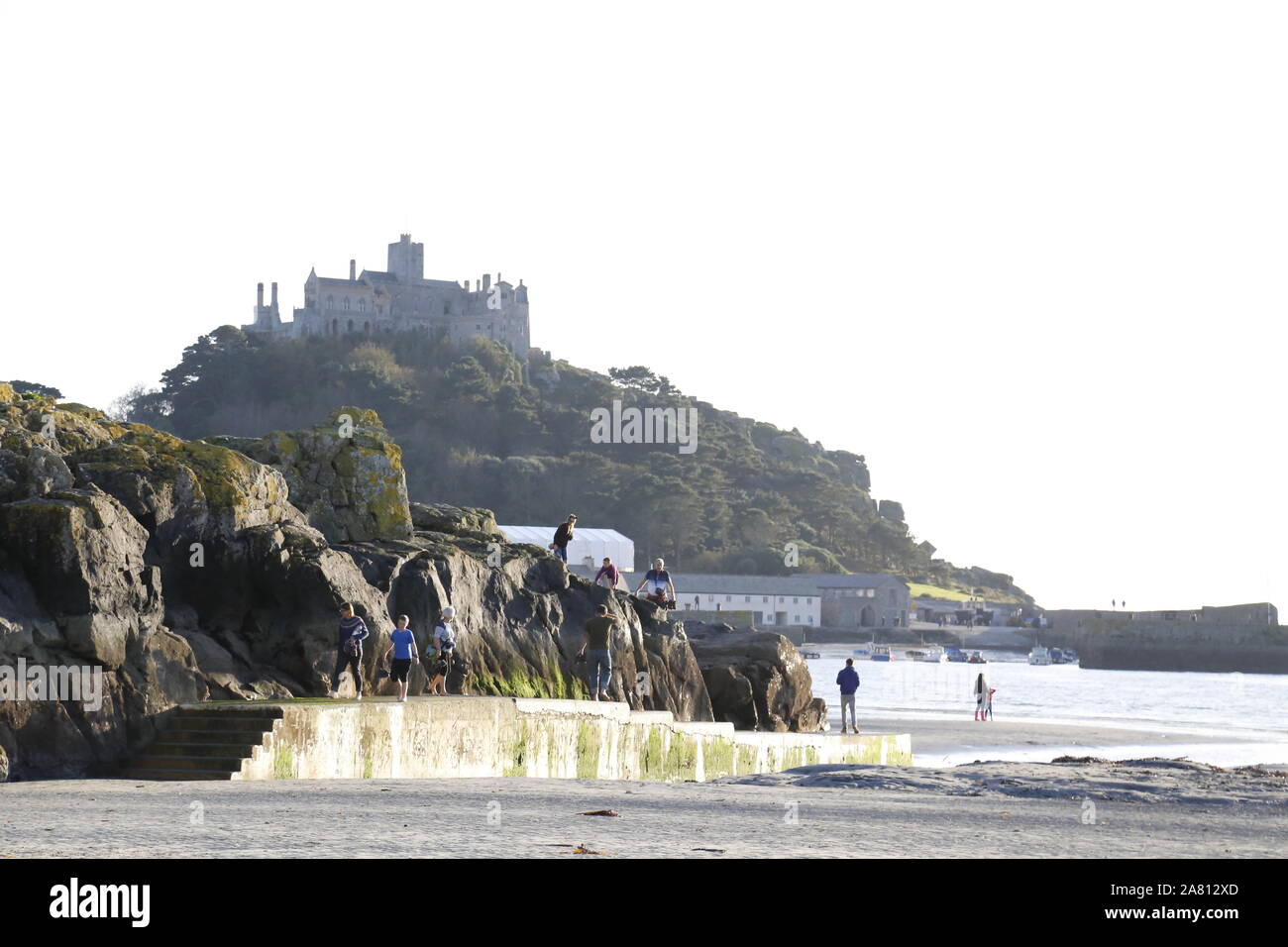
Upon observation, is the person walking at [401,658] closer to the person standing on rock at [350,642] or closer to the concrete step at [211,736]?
the person standing on rock at [350,642]

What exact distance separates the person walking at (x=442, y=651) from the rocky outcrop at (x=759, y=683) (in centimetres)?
1160

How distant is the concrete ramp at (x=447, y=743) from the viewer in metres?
17.1

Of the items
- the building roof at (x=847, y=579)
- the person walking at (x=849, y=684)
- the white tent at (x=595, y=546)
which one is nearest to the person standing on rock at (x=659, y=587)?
the person walking at (x=849, y=684)

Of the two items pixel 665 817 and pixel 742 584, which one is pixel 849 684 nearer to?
pixel 665 817

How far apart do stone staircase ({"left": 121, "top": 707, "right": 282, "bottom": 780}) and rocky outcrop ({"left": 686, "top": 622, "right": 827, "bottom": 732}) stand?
17.1m

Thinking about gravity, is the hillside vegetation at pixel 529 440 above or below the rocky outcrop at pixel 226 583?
above

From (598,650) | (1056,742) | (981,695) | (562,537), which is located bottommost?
(1056,742)

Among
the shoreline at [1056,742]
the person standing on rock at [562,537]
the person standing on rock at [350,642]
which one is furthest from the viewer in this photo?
the shoreline at [1056,742]

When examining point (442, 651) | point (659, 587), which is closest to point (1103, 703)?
point (659, 587)

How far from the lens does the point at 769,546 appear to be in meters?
153

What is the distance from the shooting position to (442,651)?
72.6 ft

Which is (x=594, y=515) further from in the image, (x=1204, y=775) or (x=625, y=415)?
(x=1204, y=775)

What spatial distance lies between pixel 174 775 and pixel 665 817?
6.14 metres
